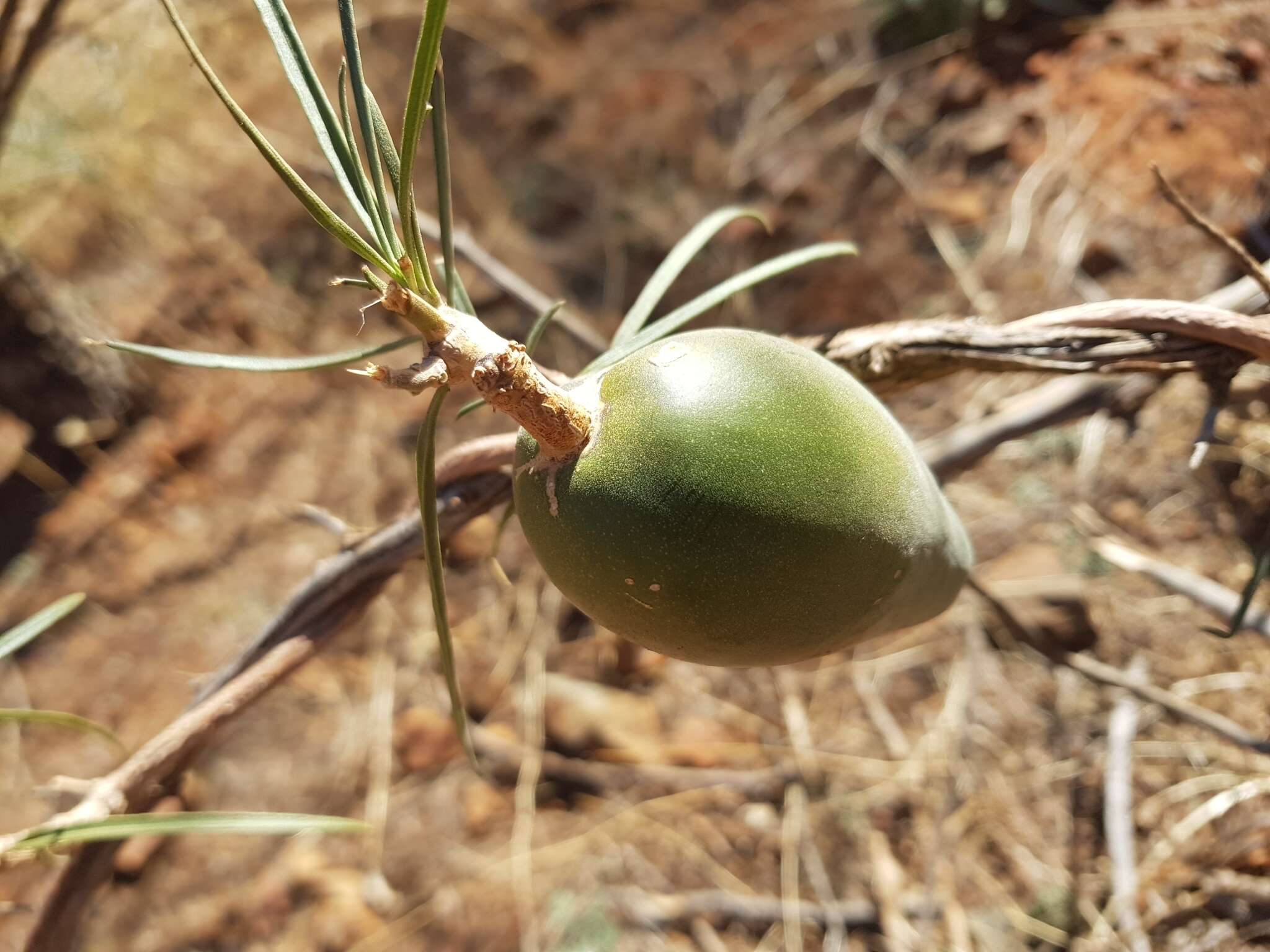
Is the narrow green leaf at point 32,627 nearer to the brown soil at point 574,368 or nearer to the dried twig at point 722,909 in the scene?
the brown soil at point 574,368

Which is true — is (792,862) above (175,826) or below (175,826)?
below

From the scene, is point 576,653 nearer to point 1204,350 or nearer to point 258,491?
point 258,491

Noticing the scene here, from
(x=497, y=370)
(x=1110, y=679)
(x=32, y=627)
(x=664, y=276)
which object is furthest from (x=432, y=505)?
(x=1110, y=679)

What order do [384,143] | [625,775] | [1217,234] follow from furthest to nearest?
[625,775]
[1217,234]
[384,143]

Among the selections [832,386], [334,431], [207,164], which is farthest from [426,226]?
[207,164]

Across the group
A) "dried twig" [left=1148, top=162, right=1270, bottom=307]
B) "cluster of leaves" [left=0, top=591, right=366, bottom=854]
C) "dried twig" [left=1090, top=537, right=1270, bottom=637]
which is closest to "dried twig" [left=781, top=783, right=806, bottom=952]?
"dried twig" [left=1090, top=537, right=1270, bottom=637]

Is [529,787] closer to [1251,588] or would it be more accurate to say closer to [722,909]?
[722,909]
